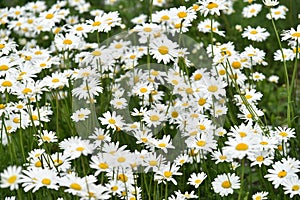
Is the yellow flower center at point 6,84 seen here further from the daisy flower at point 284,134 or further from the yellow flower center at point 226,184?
the daisy flower at point 284,134

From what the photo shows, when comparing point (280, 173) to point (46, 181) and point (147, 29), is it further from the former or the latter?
point (147, 29)

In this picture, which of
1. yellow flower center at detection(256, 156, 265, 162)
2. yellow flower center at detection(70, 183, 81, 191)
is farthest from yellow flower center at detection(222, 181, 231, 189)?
yellow flower center at detection(70, 183, 81, 191)

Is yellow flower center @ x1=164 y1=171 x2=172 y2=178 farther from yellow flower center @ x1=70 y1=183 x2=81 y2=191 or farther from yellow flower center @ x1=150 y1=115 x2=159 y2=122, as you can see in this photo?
yellow flower center @ x1=70 y1=183 x2=81 y2=191

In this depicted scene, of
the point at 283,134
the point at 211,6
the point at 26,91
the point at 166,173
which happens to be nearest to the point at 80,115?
the point at 26,91

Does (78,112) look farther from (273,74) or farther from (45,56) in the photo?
→ (273,74)

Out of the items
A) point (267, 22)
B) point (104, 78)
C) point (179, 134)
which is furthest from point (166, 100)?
point (267, 22)

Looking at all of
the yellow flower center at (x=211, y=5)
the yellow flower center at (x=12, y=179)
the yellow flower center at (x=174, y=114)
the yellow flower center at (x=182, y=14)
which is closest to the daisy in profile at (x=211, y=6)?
the yellow flower center at (x=211, y=5)

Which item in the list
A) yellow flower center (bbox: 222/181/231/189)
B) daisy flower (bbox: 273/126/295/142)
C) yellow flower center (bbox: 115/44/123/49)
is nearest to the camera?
yellow flower center (bbox: 222/181/231/189)

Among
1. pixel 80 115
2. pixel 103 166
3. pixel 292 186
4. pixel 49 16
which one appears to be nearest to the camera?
pixel 103 166
